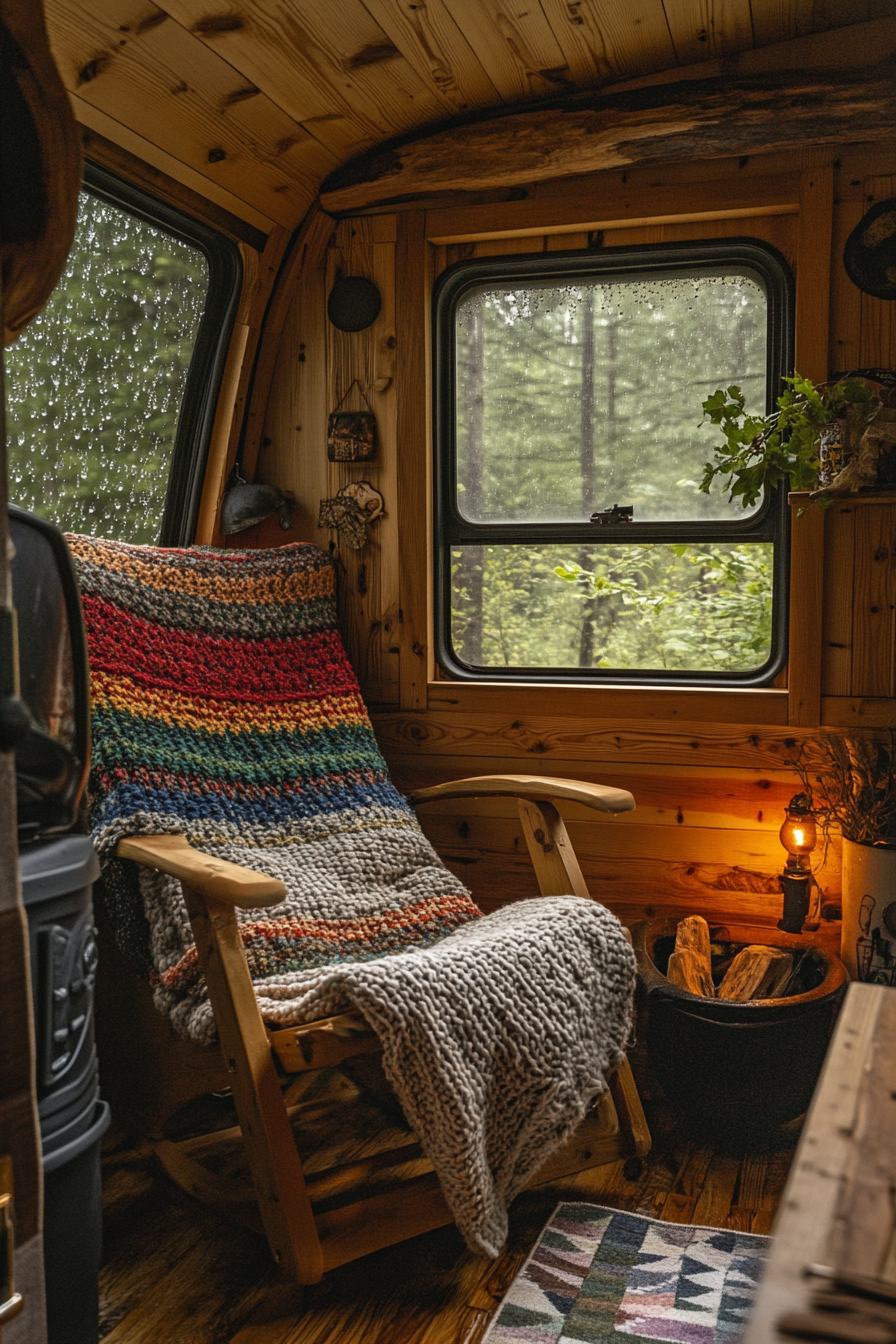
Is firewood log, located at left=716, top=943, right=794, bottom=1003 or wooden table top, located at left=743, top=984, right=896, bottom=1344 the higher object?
wooden table top, located at left=743, top=984, right=896, bottom=1344

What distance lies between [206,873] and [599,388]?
5.01 ft

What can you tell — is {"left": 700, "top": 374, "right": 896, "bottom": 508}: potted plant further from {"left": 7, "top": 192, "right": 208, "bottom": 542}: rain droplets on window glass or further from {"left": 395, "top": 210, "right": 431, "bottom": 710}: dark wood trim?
{"left": 7, "top": 192, "right": 208, "bottom": 542}: rain droplets on window glass

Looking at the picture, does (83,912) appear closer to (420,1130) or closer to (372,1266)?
(420,1130)

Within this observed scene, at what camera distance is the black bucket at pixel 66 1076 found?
3.44 ft

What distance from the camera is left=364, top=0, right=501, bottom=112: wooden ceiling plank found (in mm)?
1899

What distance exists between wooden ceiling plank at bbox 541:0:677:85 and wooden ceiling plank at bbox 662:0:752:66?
0.02m

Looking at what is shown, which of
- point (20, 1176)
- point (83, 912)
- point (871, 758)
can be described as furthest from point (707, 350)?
point (20, 1176)

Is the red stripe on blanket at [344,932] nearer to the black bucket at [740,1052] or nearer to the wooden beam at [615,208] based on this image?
the black bucket at [740,1052]

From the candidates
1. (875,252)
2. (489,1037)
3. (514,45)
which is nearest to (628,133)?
(514,45)

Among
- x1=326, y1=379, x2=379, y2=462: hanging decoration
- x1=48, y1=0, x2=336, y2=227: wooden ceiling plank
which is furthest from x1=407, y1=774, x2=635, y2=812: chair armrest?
x1=48, y1=0, x2=336, y2=227: wooden ceiling plank

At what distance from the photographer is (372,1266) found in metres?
1.64

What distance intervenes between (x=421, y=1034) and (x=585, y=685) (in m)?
1.17

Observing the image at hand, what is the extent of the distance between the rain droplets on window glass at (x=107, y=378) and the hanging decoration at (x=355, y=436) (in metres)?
0.37

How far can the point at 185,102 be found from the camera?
6.55 ft
